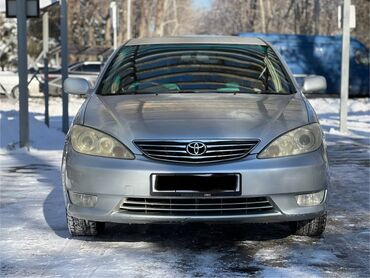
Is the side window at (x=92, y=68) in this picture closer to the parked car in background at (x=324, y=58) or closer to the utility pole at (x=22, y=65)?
the parked car in background at (x=324, y=58)

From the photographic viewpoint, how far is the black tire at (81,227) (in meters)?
5.36

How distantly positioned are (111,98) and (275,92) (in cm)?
135

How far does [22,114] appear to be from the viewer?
429 inches

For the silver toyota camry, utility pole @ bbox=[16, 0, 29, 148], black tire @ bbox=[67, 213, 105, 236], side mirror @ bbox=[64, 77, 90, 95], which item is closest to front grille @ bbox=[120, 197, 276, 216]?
the silver toyota camry

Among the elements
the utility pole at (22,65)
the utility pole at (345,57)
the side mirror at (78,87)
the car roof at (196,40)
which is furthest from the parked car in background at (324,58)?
the side mirror at (78,87)

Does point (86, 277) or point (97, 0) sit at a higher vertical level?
point (97, 0)

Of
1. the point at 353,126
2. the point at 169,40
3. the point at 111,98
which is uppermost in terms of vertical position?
the point at 169,40

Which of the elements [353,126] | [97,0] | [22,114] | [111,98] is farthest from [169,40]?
[97,0]

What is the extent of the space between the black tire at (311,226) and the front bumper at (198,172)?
361mm

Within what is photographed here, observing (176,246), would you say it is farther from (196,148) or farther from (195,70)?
(195,70)

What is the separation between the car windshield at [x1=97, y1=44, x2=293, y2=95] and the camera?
603 centimetres

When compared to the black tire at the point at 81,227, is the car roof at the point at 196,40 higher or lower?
higher

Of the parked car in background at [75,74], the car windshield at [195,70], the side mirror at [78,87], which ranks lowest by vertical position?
the parked car in background at [75,74]

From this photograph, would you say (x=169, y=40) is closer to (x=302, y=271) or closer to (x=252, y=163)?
(x=252, y=163)
